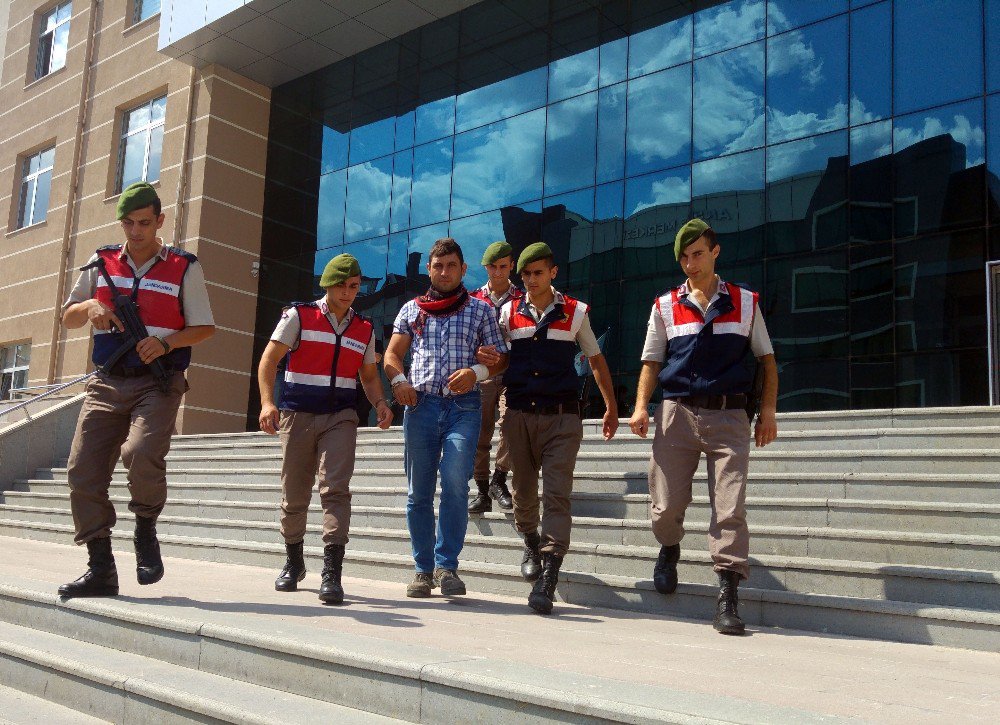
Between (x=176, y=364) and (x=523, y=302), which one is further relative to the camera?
(x=523, y=302)

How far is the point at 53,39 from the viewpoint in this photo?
2167 centimetres

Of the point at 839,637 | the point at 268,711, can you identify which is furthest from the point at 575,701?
the point at 839,637

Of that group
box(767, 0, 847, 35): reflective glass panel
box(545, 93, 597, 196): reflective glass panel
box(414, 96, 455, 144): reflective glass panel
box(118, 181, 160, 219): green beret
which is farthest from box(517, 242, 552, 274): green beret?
box(414, 96, 455, 144): reflective glass panel

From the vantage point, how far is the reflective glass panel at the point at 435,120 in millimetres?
16438

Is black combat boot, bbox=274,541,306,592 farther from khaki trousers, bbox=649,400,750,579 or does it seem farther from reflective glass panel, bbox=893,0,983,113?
reflective glass panel, bbox=893,0,983,113

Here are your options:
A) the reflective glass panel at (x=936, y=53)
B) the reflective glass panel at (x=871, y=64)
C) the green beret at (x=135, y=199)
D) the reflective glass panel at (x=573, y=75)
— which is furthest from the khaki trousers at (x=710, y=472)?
the reflective glass panel at (x=573, y=75)

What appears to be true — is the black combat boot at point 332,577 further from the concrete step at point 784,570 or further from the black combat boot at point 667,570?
the black combat boot at point 667,570

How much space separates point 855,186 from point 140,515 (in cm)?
1016

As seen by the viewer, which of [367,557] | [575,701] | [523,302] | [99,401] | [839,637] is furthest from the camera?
Answer: [367,557]

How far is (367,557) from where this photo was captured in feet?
21.0

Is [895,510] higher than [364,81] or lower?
lower

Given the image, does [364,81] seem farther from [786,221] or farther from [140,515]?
[140,515]

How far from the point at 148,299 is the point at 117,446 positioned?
0.77m

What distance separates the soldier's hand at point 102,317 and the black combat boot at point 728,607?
3.22 meters
